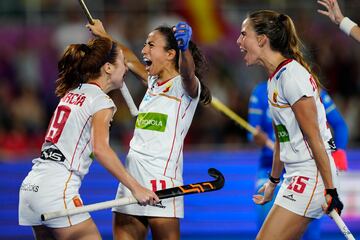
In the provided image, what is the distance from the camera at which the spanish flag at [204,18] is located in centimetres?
1175

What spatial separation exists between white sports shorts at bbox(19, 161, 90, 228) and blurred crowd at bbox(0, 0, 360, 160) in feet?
17.1

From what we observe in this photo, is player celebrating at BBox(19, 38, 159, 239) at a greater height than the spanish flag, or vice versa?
the spanish flag

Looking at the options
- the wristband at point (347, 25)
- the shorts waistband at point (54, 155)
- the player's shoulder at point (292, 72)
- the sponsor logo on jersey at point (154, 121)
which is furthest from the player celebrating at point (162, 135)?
the wristband at point (347, 25)

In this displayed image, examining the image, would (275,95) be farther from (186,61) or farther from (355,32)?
(355,32)

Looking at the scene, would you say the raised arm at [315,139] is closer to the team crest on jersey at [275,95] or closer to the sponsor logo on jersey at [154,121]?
the team crest on jersey at [275,95]

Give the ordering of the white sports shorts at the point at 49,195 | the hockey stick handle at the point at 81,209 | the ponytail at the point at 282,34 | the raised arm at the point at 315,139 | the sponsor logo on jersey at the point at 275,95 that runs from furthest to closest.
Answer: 1. the ponytail at the point at 282,34
2. the sponsor logo on jersey at the point at 275,95
3. the raised arm at the point at 315,139
4. the white sports shorts at the point at 49,195
5. the hockey stick handle at the point at 81,209

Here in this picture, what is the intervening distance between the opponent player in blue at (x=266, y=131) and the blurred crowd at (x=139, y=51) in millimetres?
2880

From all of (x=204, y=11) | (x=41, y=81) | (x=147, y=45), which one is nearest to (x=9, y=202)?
(x=41, y=81)

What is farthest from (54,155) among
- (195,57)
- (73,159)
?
(195,57)

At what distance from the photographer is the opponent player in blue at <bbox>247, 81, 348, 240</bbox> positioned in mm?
7793

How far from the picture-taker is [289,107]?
236 inches

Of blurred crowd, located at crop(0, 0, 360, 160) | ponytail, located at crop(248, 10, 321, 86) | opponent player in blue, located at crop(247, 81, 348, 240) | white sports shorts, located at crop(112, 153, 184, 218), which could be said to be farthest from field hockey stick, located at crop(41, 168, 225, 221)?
blurred crowd, located at crop(0, 0, 360, 160)

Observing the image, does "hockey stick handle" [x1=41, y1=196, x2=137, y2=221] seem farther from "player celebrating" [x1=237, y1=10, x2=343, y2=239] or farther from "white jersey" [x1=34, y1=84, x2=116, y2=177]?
"player celebrating" [x1=237, y1=10, x2=343, y2=239]

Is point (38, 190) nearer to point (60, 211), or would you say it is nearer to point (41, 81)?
point (60, 211)
